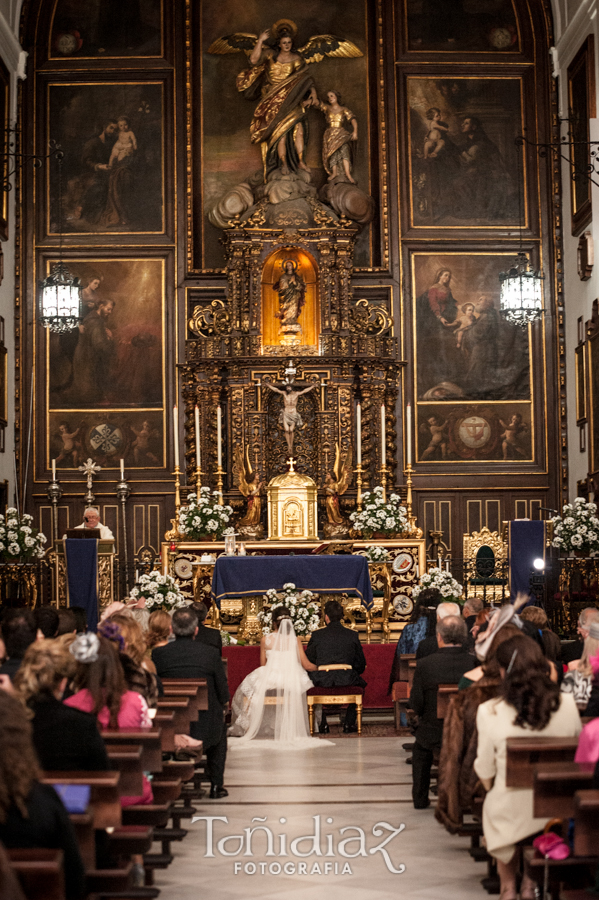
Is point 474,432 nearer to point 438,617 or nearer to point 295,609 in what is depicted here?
point 295,609

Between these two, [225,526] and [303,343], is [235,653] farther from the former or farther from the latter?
[303,343]

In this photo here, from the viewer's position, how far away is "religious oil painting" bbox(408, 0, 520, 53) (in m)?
22.3

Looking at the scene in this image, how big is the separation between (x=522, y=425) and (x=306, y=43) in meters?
7.79

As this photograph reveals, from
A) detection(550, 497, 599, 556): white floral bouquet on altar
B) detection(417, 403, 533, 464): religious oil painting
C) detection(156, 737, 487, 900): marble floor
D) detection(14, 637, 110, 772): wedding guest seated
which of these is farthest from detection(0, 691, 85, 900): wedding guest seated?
detection(417, 403, 533, 464): religious oil painting

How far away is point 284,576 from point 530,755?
10.00 meters

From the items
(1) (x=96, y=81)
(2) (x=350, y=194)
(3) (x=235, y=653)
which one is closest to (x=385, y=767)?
(3) (x=235, y=653)

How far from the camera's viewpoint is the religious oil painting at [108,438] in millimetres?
21047

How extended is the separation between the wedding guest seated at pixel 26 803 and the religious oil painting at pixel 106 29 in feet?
65.3

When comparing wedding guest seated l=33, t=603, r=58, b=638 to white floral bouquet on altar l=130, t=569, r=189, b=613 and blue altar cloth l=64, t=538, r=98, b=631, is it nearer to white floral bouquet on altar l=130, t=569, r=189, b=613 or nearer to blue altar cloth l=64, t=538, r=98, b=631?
white floral bouquet on altar l=130, t=569, r=189, b=613

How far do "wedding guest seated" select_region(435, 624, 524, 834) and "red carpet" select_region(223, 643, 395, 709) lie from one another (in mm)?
7497

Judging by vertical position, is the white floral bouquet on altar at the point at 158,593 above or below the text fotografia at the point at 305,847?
above

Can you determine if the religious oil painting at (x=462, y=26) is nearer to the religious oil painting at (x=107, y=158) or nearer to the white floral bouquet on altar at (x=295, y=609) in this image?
the religious oil painting at (x=107, y=158)

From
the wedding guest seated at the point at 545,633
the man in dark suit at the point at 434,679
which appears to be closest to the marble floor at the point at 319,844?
the man in dark suit at the point at 434,679

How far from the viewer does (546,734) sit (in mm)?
6023
